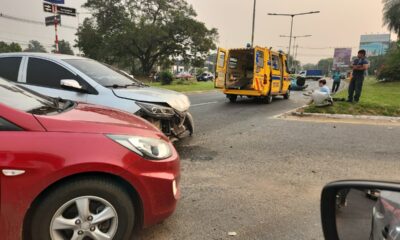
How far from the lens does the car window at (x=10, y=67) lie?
609cm

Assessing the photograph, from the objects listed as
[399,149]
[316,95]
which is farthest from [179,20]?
[399,149]

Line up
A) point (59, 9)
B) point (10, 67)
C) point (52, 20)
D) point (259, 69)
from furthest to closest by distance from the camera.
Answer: point (59, 9) → point (52, 20) → point (259, 69) → point (10, 67)

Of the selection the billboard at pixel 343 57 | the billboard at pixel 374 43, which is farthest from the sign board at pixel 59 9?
the billboard at pixel 374 43

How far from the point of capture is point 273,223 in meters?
3.61

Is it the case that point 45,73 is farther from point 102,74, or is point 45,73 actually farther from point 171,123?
point 171,123

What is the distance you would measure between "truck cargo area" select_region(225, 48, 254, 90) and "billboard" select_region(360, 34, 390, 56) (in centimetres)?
9606

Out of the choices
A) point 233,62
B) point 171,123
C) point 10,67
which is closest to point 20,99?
point 171,123

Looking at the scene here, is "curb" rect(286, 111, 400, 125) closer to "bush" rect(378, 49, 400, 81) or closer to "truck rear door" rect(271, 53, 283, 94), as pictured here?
"truck rear door" rect(271, 53, 283, 94)

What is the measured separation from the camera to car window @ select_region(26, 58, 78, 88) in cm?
581

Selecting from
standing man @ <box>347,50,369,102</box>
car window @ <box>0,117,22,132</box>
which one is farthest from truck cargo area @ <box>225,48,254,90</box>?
car window @ <box>0,117,22,132</box>

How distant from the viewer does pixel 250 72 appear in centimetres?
1648

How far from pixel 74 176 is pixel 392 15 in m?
50.9

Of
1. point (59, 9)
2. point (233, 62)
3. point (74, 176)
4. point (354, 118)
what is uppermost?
point (59, 9)

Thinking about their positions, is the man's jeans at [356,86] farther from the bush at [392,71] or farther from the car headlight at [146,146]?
the bush at [392,71]
